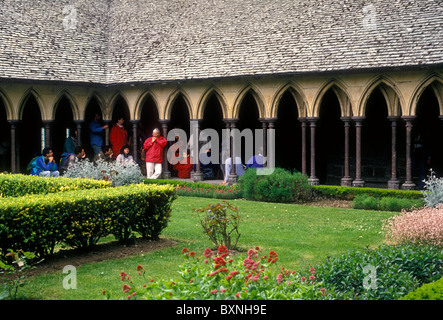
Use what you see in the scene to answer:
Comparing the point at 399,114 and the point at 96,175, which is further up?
the point at 399,114

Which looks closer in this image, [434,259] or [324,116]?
[434,259]

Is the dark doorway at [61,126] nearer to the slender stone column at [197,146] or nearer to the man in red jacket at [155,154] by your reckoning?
the man in red jacket at [155,154]

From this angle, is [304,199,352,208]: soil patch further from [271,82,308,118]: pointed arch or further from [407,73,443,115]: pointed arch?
[271,82,308,118]: pointed arch

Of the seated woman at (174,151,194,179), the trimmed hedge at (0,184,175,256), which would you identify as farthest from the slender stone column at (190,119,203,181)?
the trimmed hedge at (0,184,175,256)

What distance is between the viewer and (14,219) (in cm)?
762

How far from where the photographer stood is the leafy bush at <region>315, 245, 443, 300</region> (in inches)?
239

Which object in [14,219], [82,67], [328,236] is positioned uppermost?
[82,67]

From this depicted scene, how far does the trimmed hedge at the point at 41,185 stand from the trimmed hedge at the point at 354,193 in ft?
24.3

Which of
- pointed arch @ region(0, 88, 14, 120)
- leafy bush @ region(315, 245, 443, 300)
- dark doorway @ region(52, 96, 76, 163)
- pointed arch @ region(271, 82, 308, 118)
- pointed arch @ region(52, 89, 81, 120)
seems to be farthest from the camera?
dark doorway @ region(52, 96, 76, 163)

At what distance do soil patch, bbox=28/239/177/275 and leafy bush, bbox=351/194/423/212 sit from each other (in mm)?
6483
